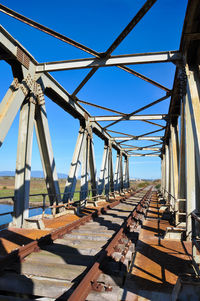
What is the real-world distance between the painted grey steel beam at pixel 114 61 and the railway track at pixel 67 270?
19.7 feet

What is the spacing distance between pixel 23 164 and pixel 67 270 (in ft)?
14.6

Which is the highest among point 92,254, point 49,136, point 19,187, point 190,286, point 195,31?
point 195,31

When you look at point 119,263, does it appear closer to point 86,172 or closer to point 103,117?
point 86,172

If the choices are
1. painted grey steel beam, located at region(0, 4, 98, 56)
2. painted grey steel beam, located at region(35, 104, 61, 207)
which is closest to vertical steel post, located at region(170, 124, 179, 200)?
painted grey steel beam, located at region(35, 104, 61, 207)

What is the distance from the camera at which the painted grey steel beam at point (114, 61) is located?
25.0 ft

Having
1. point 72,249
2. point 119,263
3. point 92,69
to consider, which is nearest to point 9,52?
point 92,69

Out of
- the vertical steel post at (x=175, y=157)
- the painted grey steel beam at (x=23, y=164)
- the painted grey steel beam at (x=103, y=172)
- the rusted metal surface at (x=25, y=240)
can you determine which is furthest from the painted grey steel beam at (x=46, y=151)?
the painted grey steel beam at (x=103, y=172)

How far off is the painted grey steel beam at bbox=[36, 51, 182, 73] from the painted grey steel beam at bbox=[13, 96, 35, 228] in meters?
1.70

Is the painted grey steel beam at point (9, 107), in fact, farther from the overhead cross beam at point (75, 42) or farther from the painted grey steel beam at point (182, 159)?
the painted grey steel beam at point (182, 159)

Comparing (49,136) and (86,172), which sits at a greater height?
(49,136)

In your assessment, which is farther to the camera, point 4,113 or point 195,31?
point 4,113

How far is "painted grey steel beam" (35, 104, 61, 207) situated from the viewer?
884cm

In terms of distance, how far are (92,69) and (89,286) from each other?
7.72 metres

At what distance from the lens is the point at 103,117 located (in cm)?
1481
